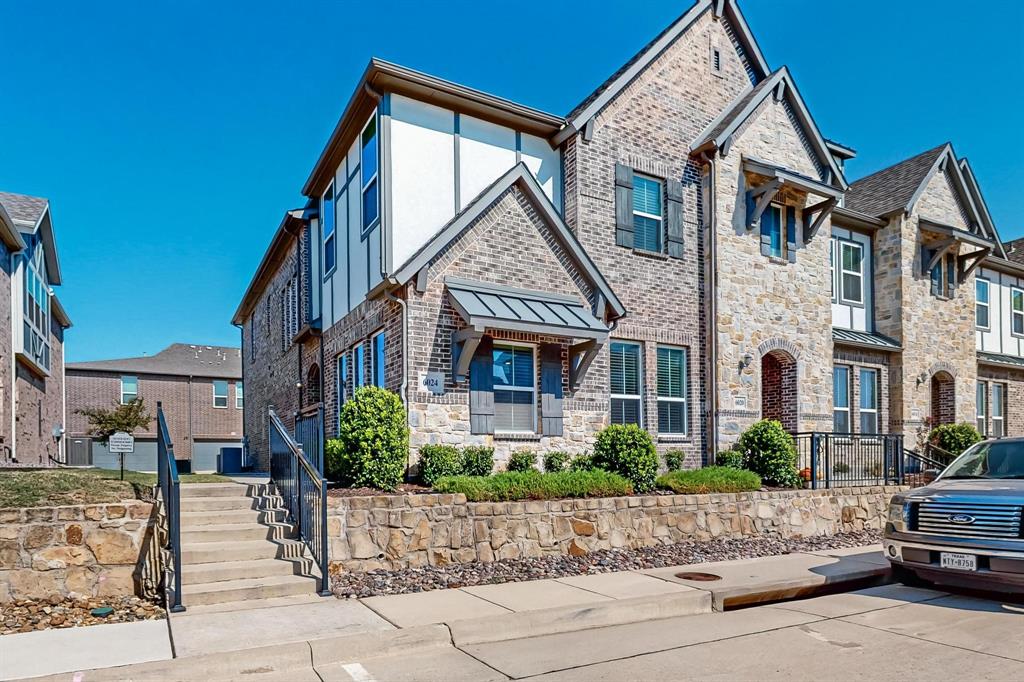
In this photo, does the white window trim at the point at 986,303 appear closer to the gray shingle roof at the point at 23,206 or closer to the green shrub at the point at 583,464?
the green shrub at the point at 583,464

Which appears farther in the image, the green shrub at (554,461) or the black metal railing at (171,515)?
the green shrub at (554,461)

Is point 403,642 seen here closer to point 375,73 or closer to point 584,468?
point 584,468

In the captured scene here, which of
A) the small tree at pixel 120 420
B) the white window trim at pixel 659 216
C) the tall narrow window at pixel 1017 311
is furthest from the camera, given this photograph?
the small tree at pixel 120 420

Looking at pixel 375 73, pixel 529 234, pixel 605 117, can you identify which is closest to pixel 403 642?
pixel 529 234

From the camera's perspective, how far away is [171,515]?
25.3 ft

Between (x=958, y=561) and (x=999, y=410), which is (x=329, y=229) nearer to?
(x=958, y=561)

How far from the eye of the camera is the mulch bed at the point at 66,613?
703cm

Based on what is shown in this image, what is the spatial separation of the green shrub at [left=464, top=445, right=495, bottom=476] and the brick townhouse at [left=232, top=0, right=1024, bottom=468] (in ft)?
1.12

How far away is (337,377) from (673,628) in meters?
9.94

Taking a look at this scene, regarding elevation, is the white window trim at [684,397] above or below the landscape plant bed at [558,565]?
above

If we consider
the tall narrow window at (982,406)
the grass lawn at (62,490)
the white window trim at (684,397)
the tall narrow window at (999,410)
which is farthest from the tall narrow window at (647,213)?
the tall narrow window at (999,410)

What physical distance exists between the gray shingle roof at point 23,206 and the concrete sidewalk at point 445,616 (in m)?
20.3

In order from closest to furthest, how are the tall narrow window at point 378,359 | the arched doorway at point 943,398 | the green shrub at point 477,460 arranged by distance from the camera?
the green shrub at point 477,460
the tall narrow window at point 378,359
the arched doorway at point 943,398

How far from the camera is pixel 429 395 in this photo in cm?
1173
